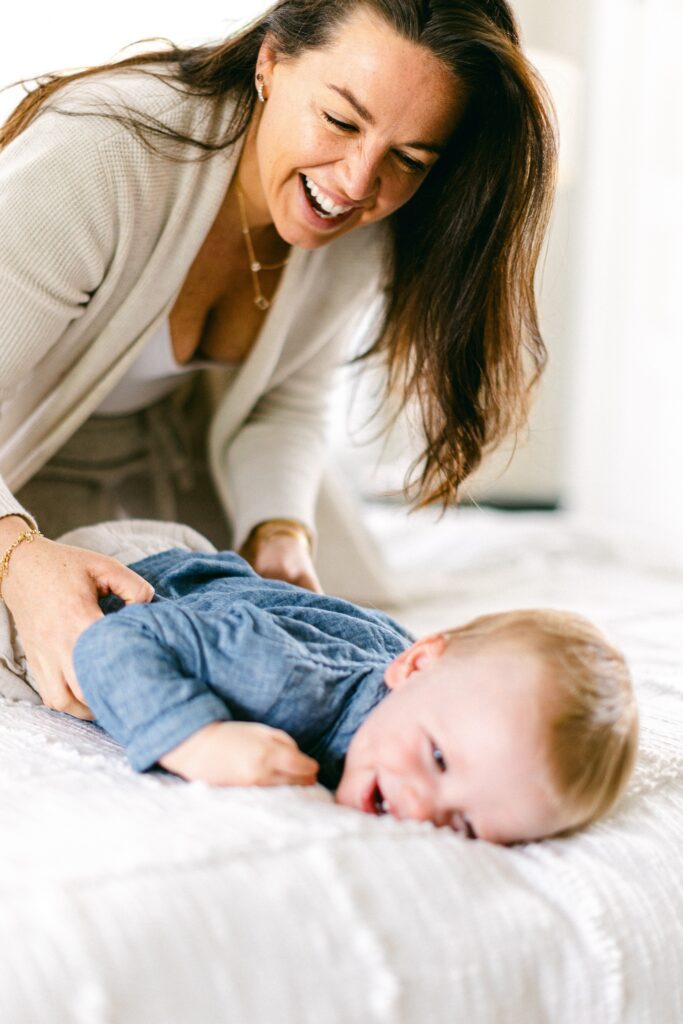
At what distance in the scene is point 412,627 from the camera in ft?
5.49

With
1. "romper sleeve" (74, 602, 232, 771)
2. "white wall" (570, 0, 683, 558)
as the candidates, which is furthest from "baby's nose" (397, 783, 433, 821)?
"white wall" (570, 0, 683, 558)

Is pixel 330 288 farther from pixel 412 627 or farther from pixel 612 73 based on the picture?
pixel 612 73

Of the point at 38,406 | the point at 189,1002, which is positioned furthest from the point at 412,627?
the point at 189,1002

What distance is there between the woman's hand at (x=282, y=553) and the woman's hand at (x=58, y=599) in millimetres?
433

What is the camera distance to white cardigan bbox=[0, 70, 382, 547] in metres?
1.15

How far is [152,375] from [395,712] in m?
0.84

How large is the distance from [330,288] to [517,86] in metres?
0.45

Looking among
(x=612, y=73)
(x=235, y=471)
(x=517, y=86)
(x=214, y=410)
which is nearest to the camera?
(x=517, y=86)

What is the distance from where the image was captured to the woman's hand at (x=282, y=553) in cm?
143

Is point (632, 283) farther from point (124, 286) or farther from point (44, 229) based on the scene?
point (44, 229)

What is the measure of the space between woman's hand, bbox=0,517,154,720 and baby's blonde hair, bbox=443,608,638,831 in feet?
1.03

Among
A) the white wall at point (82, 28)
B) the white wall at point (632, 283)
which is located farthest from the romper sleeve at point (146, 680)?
the white wall at point (632, 283)

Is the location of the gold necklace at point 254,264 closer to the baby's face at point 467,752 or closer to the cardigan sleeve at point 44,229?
the cardigan sleeve at point 44,229

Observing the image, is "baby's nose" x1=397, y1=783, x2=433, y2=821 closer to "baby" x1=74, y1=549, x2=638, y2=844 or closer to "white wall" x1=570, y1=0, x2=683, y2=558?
"baby" x1=74, y1=549, x2=638, y2=844
